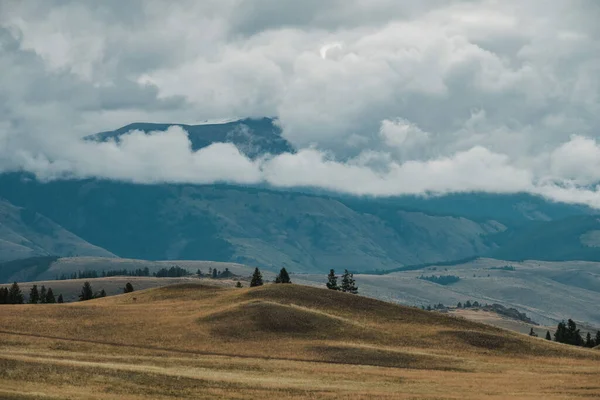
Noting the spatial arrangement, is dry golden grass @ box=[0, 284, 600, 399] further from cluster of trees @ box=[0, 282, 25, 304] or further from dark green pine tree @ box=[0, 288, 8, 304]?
cluster of trees @ box=[0, 282, 25, 304]

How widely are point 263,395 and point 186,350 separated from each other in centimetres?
3576

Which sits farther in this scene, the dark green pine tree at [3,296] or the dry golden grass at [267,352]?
the dark green pine tree at [3,296]

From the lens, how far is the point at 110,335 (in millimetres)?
120875

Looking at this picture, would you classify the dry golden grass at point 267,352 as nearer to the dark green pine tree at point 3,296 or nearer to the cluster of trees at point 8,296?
the dark green pine tree at point 3,296

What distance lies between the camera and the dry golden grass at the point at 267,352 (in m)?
80.4

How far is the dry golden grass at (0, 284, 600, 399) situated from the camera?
8044cm

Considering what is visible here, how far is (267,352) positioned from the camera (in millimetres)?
116312

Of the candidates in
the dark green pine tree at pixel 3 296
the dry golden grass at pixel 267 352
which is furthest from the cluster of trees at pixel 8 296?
the dry golden grass at pixel 267 352

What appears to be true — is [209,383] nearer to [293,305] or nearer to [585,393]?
[585,393]

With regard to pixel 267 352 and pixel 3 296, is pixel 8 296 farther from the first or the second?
pixel 267 352

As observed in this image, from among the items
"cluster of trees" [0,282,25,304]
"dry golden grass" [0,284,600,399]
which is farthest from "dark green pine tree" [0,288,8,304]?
"dry golden grass" [0,284,600,399]

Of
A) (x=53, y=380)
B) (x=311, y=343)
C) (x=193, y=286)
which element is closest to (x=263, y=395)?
(x=53, y=380)

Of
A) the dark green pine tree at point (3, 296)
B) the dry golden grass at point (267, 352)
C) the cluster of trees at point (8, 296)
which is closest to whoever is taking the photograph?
the dry golden grass at point (267, 352)

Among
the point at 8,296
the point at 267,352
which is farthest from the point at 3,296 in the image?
the point at 267,352
